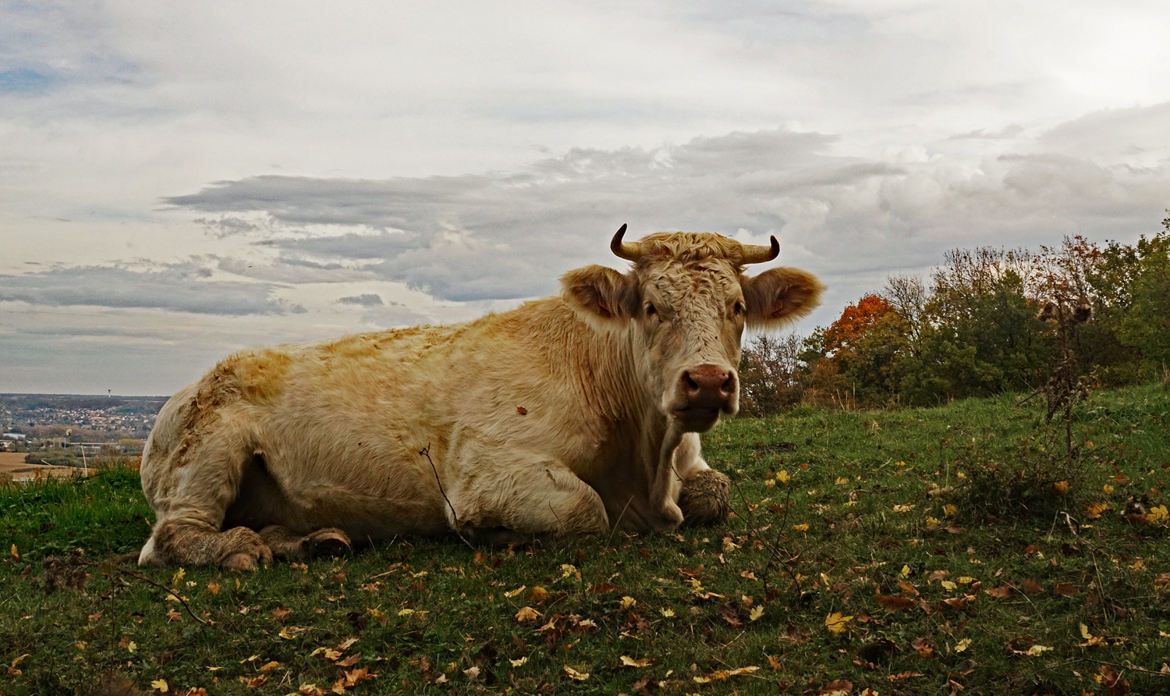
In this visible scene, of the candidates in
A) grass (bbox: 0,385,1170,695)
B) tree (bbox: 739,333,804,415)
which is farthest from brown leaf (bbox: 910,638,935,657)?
tree (bbox: 739,333,804,415)

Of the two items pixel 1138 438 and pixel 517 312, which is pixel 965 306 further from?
pixel 517 312

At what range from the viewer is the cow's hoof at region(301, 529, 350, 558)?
8.00 meters

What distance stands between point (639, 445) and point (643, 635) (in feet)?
9.28

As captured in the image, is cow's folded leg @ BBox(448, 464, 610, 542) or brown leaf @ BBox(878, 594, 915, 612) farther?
cow's folded leg @ BBox(448, 464, 610, 542)

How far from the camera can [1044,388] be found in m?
8.46

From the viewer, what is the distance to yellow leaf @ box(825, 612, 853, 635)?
5.35 m

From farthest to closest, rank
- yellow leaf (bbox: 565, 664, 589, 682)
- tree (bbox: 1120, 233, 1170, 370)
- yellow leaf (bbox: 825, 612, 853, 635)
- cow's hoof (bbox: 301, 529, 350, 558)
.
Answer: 1. tree (bbox: 1120, 233, 1170, 370)
2. cow's hoof (bbox: 301, 529, 350, 558)
3. yellow leaf (bbox: 825, 612, 853, 635)
4. yellow leaf (bbox: 565, 664, 589, 682)

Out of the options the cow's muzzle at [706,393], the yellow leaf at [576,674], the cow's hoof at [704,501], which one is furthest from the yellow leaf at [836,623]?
the cow's hoof at [704,501]

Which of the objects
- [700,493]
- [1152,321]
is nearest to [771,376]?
[1152,321]

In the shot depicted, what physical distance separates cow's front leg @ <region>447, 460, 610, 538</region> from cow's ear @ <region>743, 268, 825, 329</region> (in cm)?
200

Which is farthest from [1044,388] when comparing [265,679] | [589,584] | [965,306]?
[965,306]

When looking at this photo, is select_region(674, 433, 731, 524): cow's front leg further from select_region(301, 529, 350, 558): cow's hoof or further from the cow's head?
select_region(301, 529, 350, 558): cow's hoof

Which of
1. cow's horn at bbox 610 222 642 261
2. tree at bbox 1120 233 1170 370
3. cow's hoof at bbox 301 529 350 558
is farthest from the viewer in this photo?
tree at bbox 1120 233 1170 370

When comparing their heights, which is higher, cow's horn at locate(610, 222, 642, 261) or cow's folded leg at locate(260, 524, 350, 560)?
cow's horn at locate(610, 222, 642, 261)
